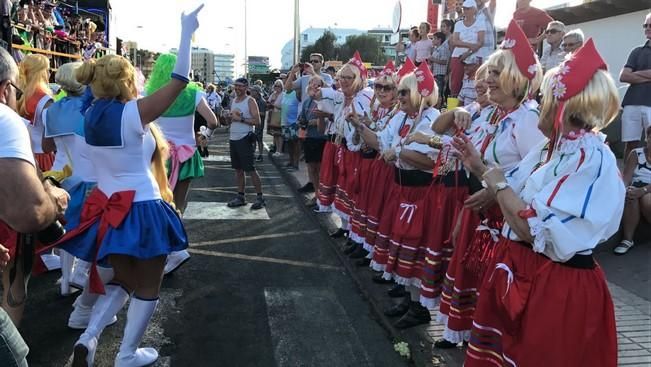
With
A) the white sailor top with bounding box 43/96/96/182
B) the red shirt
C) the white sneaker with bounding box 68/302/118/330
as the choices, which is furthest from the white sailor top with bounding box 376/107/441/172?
the red shirt

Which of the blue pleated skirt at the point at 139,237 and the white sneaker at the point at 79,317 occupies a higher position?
the blue pleated skirt at the point at 139,237

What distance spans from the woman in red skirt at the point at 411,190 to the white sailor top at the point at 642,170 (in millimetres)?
2621

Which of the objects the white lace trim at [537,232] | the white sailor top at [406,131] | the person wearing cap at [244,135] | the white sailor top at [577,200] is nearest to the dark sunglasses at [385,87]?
the white sailor top at [406,131]

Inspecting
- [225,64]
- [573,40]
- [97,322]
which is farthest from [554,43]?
[225,64]

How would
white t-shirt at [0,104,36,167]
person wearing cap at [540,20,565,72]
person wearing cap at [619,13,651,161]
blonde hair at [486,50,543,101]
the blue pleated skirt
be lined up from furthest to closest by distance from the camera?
1. person wearing cap at [540,20,565,72]
2. person wearing cap at [619,13,651,161]
3. the blue pleated skirt
4. blonde hair at [486,50,543,101]
5. white t-shirt at [0,104,36,167]

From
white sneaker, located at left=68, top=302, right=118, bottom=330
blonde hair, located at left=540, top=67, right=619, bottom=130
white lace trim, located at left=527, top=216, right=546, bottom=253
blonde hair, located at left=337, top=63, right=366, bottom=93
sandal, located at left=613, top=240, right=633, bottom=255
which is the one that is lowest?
white sneaker, located at left=68, top=302, right=118, bottom=330

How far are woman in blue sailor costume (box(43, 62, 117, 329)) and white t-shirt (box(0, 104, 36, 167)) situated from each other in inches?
73.8

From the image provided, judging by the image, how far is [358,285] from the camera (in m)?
5.11

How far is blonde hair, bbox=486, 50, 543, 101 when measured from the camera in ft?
9.60

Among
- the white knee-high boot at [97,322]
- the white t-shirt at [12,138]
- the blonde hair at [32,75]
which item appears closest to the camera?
the white t-shirt at [12,138]

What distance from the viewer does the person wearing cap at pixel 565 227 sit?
82.6 inches

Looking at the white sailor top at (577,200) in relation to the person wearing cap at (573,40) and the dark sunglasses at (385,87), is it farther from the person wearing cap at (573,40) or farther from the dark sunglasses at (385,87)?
the person wearing cap at (573,40)

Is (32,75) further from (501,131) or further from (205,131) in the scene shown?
(501,131)

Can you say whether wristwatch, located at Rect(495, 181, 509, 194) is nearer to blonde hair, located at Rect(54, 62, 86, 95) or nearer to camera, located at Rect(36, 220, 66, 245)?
camera, located at Rect(36, 220, 66, 245)
